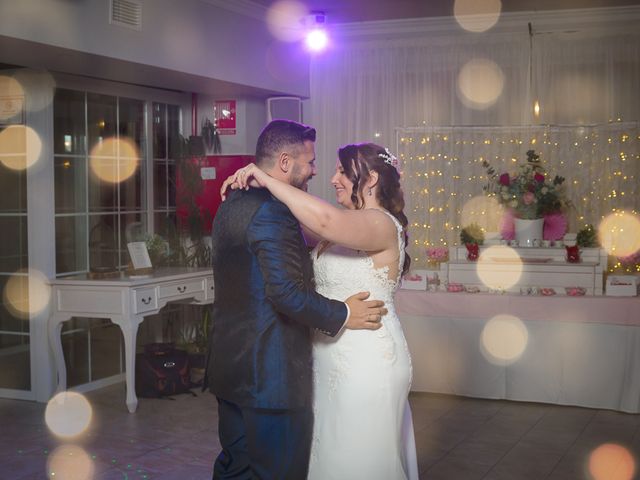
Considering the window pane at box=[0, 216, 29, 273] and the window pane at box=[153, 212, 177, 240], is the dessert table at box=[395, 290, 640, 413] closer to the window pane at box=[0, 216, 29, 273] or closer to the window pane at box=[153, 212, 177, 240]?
the window pane at box=[153, 212, 177, 240]

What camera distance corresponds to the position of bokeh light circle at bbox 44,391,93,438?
213 inches

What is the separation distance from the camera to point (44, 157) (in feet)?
19.8

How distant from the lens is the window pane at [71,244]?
6215mm

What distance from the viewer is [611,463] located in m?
4.65

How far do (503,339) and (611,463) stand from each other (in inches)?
57.5

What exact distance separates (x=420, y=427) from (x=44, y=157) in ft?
10.6

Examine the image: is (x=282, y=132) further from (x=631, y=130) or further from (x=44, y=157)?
(x=631, y=130)

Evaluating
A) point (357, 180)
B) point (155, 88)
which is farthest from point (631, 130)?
point (357, 180)

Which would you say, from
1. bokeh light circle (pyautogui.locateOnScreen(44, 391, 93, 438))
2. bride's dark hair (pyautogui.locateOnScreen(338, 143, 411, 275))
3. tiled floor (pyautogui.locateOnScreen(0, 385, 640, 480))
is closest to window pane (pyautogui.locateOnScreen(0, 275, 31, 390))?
tiled floor (pyautogui.locateOnScreen(0, 385, 640, 480))

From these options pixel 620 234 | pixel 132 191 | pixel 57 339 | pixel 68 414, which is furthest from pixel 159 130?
pixel 620 234

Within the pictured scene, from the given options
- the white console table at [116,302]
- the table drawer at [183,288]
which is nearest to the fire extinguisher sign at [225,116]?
the table drawer at [183,288]

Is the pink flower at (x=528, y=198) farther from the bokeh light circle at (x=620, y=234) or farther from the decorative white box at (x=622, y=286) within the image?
the decorative white box at (x=622, y=286)

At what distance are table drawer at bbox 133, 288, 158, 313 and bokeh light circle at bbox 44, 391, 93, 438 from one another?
81cm

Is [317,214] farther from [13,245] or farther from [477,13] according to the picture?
[477,13]
